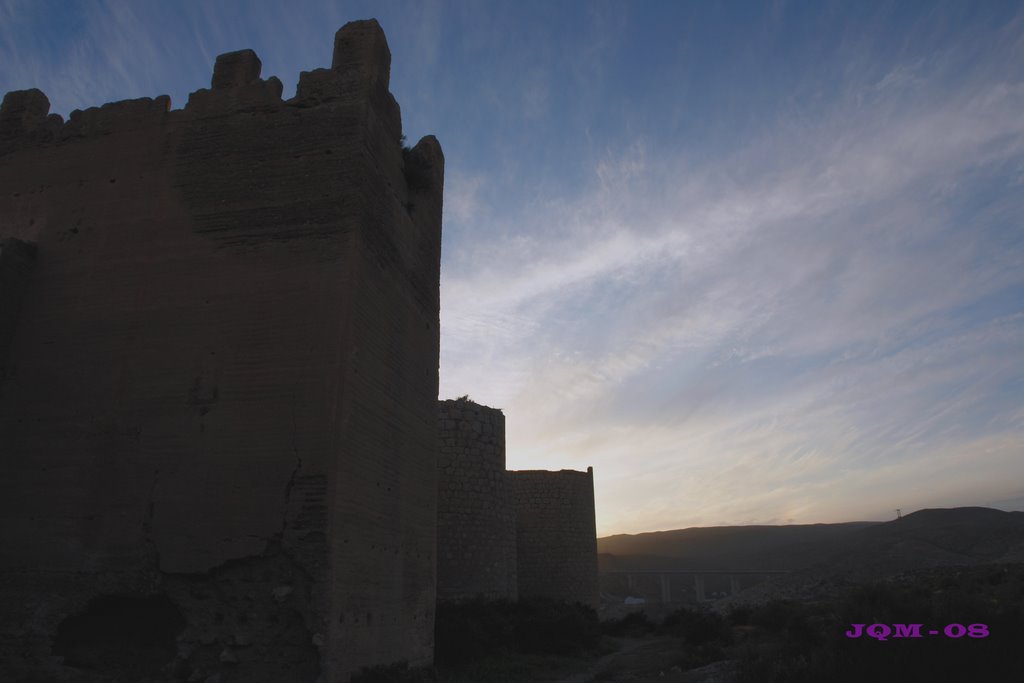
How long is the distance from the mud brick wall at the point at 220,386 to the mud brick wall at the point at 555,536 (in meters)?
11.0

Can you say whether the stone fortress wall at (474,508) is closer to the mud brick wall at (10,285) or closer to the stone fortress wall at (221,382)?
the stone fortress wall at (221,382)

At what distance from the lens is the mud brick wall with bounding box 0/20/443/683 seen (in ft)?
18.0

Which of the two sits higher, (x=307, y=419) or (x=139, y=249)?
(x=139, y=249)

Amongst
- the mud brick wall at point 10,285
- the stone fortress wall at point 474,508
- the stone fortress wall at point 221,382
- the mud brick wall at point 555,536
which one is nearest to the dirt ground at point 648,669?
the stone fortress wall at point 474,508

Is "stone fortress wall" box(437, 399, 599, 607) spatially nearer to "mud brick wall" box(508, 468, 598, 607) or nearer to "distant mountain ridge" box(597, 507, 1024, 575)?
"mud brick wall" box(508, 468, 598, 607)

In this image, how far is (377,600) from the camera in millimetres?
6152

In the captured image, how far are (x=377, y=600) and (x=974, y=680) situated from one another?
16.9 ft

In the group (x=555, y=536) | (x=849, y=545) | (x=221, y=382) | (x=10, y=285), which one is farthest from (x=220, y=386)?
(x=849, y=545)

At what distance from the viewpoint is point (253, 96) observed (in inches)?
278

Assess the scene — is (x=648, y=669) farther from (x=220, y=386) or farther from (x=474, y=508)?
(x=220, y=386)

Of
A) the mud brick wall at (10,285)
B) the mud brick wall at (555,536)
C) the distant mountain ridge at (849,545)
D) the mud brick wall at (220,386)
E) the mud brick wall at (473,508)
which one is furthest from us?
the distant mountain ridge at (849,545)

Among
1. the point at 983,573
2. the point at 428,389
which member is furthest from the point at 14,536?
the point at 983,573

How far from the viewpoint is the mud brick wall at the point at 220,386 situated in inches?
216

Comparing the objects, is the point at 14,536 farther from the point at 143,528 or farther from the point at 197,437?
the point at 197,437
